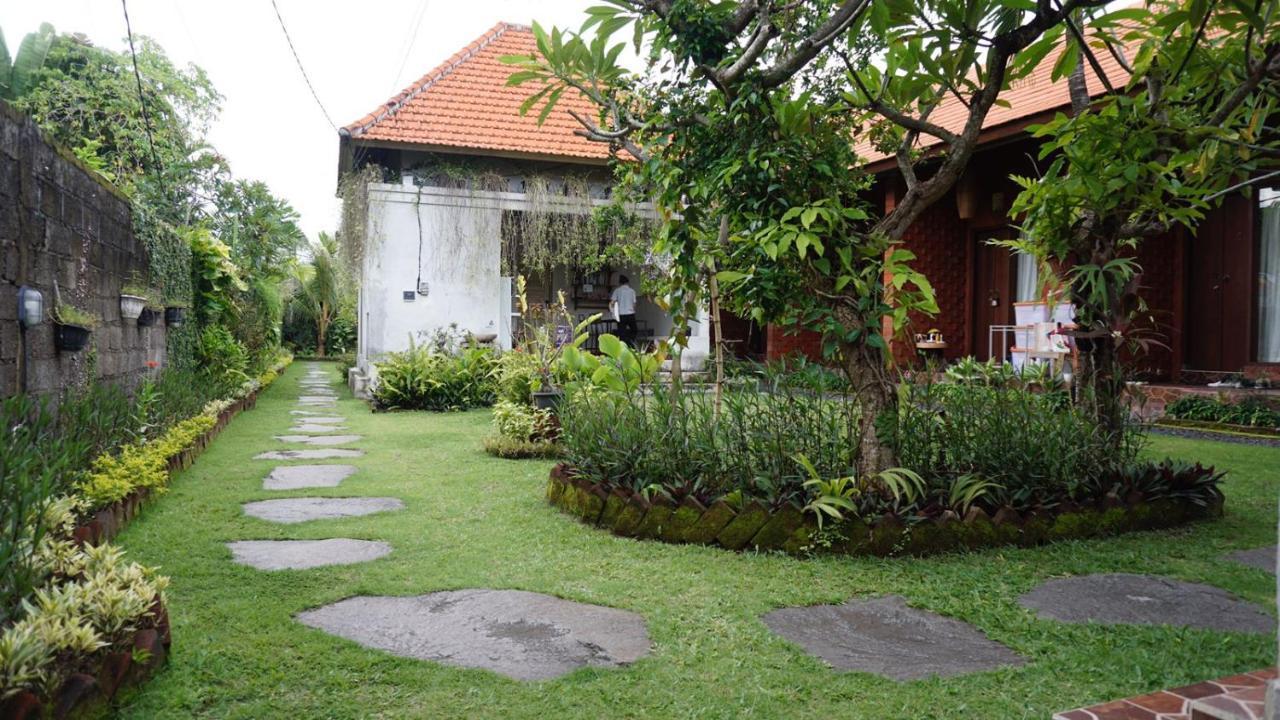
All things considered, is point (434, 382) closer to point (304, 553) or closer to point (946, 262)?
point (304, 553)

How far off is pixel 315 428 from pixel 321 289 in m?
19.9

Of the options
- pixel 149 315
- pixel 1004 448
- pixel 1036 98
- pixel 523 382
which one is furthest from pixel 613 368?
pixel 1036 98

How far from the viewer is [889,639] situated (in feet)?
8.73

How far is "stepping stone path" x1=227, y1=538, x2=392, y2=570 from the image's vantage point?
342 cm

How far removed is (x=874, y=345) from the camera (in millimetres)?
3674

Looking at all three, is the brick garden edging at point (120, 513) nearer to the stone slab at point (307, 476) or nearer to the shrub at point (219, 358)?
the stone slab at point (307, 476)

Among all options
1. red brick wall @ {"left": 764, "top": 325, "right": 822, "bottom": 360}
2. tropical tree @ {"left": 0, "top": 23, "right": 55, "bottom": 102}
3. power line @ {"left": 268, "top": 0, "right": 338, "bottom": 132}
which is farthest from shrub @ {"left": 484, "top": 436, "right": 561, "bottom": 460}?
tropical tree @ {"left": 0, "top": 23, "right": 55, "bottom": 102}

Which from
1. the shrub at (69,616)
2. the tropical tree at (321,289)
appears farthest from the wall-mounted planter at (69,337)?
the tropical tree at (321,289)

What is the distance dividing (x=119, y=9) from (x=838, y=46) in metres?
4.80

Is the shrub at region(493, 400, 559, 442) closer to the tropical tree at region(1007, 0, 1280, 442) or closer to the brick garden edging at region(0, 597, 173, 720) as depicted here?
the tropical tree at region(1007, 0, 1280, 442)

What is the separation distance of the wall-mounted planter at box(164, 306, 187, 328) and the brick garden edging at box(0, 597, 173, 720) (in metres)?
5.77

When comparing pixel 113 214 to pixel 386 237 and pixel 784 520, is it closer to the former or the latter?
pixel 784 520

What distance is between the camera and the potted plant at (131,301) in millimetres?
5695

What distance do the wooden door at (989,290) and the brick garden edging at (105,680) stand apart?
10.6 m
